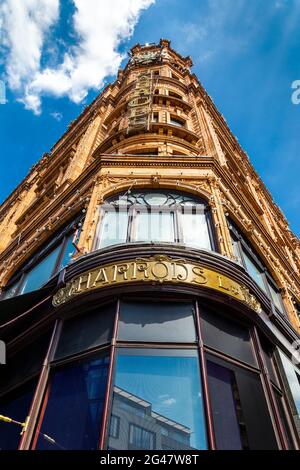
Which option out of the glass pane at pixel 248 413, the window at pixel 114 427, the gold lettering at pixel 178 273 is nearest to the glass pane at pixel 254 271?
the gold lettering at pixel 178 273

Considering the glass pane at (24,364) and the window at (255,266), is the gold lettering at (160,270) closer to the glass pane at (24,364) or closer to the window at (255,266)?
the glass pane at (24,364)

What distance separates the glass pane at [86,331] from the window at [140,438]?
176cm

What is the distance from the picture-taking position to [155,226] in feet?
35.2

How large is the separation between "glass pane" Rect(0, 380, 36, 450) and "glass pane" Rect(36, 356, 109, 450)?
96cm

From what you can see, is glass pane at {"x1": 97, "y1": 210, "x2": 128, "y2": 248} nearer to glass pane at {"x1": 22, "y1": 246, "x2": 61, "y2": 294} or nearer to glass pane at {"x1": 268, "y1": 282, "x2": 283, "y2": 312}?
glass pane at {"x1": 22, "y1": 246, "x2": 61, "y2": 294}

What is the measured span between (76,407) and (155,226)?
5.95m

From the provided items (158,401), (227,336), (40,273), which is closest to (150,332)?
(158,401)

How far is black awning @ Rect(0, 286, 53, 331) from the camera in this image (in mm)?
8101

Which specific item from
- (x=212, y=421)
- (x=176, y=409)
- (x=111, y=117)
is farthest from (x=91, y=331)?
(x=111, y=117)

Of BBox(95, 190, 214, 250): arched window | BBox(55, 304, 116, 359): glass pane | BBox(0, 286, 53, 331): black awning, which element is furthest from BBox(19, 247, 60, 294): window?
BBox(55, 304, 116, 359): glass pane

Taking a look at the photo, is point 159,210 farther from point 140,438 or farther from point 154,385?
point 140,438

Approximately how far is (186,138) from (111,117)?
892 centimetres
